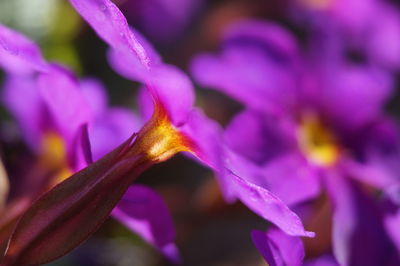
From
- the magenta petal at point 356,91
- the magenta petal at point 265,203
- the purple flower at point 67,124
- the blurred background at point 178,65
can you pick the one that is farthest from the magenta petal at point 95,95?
the magenta petal at point 265,203

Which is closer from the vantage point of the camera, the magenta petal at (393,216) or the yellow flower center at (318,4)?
the magenta petal at (393,216)

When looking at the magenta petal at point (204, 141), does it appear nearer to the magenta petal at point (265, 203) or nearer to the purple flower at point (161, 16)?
the magenta petal at point (265, 203)

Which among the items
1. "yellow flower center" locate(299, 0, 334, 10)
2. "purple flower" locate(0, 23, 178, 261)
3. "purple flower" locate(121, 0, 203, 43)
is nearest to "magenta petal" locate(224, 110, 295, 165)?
"purple flower" locate(0, 23, 178, 261)

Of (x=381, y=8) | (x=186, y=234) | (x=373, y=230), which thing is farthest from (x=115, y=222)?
(x=381, y=8)

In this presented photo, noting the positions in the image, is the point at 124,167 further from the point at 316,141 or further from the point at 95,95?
the point at 316,141

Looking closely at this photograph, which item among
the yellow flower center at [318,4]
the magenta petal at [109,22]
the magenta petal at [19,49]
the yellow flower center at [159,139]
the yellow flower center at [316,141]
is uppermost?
the magenta petal at [109,22]

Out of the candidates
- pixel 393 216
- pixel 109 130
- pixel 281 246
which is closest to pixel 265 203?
pixel 281 246

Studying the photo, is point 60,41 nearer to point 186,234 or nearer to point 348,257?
point 186,234
